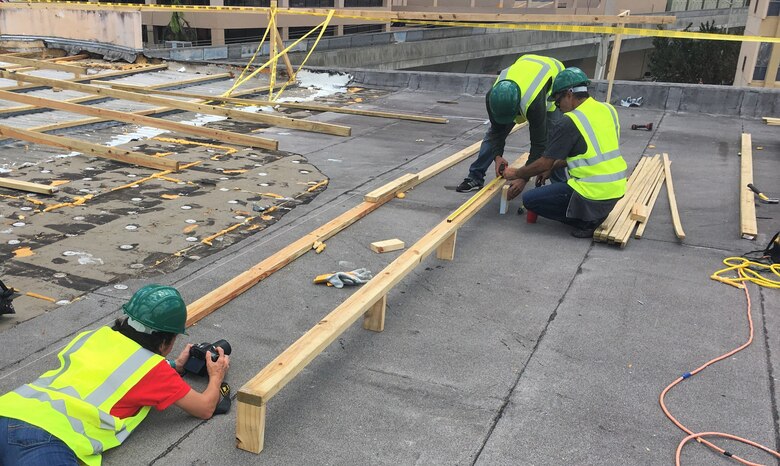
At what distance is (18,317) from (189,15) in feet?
89.0

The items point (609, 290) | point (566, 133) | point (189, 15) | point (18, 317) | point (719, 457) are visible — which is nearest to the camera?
point (719, 457)

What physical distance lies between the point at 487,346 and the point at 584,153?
235 centimetres

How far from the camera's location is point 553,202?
589 cm

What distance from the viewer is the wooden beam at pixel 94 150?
289 inches

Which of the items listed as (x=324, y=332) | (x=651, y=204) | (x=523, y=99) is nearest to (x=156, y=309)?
(x=324, y=332)

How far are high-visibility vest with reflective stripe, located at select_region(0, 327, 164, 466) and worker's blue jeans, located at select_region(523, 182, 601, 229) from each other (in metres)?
3.91

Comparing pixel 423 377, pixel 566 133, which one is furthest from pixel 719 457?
pixel 566 133

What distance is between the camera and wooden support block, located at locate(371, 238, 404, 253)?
210 inches

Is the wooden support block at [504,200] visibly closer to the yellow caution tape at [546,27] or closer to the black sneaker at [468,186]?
the black sneaker at [468,186]

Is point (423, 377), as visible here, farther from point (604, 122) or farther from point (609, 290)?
point (604, 122)

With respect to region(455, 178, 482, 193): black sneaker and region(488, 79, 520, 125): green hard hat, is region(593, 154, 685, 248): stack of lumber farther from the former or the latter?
region(455, 178, 482, 193): black sneaker

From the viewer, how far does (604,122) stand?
550cm

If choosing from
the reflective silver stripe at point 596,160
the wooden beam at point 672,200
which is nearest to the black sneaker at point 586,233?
the reflective silver stripe at point 596,160

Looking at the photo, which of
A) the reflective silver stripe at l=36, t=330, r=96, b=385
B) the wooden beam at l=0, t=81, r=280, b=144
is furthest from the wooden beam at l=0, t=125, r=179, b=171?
the reflective silver stripe at l=36, t=330, r=96, b=385
